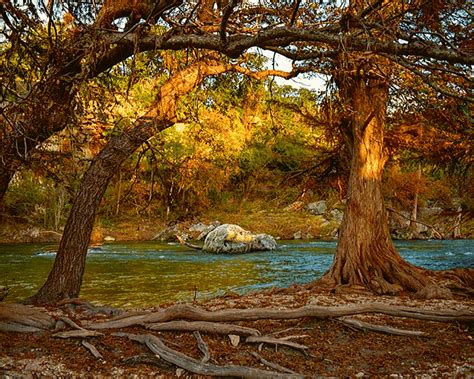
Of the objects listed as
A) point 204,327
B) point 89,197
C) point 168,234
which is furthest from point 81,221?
point 168,234

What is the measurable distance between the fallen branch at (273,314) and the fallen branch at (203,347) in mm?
378

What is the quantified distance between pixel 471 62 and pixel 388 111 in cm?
806

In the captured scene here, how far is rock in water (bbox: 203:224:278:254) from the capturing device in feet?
72.6

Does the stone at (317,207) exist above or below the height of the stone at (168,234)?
above

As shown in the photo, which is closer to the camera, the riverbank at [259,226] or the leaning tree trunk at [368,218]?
the leaning tree trunk at [368,218]

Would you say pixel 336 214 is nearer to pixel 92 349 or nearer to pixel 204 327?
pixel 204 327

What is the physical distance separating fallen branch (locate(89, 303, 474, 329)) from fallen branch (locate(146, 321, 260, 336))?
129 millimetres

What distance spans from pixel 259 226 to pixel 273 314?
27495 mm

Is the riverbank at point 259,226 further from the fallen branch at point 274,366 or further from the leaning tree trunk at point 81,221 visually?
the fallen branch at point 274,366

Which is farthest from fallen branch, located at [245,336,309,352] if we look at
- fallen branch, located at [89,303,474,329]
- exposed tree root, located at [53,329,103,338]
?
exposed tree root, located at [53,329,103,338]

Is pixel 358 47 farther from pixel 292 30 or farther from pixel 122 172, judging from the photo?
pixel 122 172

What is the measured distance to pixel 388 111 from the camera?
440 inches

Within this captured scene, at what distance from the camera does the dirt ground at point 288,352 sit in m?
4.02

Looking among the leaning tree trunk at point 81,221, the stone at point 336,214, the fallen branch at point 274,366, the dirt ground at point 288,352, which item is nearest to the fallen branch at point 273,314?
the dirt ground at point 288,352
